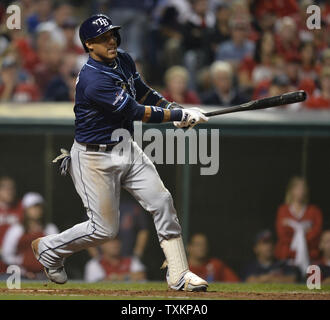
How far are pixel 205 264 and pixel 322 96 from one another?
240 centimetres

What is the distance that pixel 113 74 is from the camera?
624cm

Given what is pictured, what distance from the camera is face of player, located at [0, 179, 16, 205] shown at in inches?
366

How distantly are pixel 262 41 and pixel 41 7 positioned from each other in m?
2.81

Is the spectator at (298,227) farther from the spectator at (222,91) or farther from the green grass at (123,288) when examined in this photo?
the green grass at (123,288)

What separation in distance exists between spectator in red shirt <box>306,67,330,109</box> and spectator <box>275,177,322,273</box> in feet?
3.47

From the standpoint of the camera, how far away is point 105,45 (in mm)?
6215

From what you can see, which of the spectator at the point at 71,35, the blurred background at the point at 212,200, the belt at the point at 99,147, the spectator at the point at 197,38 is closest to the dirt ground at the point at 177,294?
the belt at the point at 99,147

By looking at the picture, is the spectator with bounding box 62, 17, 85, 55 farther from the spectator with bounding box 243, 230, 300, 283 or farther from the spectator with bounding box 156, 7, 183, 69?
the spectator with bounding box 243, 230, 300, 283

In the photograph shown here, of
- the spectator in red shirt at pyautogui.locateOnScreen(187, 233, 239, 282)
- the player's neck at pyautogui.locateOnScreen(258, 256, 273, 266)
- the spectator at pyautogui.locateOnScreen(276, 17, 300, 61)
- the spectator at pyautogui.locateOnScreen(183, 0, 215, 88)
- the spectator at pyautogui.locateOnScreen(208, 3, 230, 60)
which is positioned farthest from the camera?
the spectator at pyautogui.locateOnScreen(208, 3, 230, 60)

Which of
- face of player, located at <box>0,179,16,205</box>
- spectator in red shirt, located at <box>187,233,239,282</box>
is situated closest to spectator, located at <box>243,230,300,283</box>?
spectator in red shirt, located at <box>187,233,239,282</box>

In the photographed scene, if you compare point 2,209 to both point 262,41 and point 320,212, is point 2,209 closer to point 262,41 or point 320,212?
point 320,212

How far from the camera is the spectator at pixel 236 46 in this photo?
36.4 ft

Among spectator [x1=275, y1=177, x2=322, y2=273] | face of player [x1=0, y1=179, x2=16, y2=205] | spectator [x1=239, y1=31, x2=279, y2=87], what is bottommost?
spectator [x1=275, y1=177, x2=322, y2=273]

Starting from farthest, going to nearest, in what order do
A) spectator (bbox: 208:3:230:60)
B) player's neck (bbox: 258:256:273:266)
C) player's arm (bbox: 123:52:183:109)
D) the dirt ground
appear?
spectator (bbox: 208:3:230:60)
player's neck (bbox: 258:256:273:266)
player's arm (bbox: 123:52:183:109)
the dirt ground
